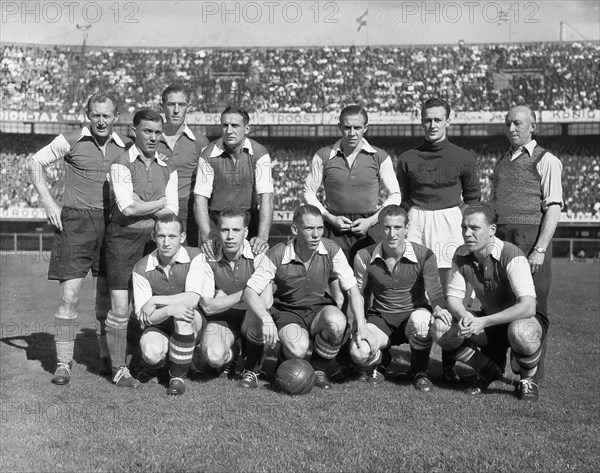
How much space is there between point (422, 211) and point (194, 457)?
330 cm

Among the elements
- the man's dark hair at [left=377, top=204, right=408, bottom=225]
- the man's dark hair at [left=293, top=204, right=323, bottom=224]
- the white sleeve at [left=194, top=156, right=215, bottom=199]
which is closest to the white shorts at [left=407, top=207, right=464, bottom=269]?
the man's dark hair at [left=377, top=204, right=408, bottom=225]

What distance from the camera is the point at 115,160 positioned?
5.89 meters

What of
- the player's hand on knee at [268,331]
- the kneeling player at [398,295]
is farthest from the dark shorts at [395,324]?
the player's hand on knee at [268,331]

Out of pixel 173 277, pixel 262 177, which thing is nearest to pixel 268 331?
pixel 173 277

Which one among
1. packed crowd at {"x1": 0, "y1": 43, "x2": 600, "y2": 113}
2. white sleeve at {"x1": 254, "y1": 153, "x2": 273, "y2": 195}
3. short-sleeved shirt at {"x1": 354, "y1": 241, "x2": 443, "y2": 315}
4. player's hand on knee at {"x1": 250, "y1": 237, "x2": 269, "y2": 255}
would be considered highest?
packed crowd at {"x1": 0, "y1": 43, "x2": 600, "y2": 113}

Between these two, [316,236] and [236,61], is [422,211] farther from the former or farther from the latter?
[236,61]

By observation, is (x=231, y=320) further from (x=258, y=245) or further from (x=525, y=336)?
(x=525, y=336)

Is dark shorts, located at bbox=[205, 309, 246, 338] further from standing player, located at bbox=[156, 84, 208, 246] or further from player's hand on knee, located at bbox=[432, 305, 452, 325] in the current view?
player's hand on knee, located at bbox=[432, 305, 452, 325]

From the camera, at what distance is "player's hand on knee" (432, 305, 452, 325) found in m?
5.49

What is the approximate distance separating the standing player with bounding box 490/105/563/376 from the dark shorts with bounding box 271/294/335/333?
1.59 metres

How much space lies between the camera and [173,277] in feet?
18.9

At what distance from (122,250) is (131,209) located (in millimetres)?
431

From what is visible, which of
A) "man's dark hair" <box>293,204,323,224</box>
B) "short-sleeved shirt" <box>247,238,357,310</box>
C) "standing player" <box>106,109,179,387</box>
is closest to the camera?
"man's dark hair" <box>293,204,323,224</box>

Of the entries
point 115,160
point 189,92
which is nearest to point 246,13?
point 115,160
